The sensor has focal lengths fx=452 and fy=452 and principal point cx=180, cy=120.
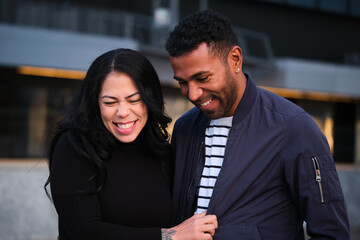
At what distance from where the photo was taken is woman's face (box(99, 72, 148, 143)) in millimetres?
2652

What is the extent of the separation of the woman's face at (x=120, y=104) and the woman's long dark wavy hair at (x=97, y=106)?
0.12 feet

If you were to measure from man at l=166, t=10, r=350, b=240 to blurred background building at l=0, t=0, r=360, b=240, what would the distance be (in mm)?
4965

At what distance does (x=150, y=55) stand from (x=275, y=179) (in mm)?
14977

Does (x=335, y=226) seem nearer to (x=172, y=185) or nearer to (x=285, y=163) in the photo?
(x=285, y=163)

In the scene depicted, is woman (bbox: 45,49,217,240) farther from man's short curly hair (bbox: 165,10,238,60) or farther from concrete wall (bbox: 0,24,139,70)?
concrete wall (bbox: 0,24,139,70)

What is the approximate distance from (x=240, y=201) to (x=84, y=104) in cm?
110

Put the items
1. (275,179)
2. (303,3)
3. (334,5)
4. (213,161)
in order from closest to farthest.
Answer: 1. (275,179)
2. (213,161)
3. (303,3)
4. (334,5)

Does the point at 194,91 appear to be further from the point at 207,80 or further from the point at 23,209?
the point at 23,209

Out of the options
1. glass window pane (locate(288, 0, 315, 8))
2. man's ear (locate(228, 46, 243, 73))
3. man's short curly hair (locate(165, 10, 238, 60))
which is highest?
glass window pane (locate(288, 0, 315, 8))

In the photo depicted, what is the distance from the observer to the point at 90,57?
51.1 ft

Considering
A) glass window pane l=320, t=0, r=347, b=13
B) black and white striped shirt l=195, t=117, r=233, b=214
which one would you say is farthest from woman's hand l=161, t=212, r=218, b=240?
glass window pane l=320, t=0, r=347, b=13

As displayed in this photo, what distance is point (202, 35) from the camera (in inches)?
97.9

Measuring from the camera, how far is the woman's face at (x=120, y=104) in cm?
265

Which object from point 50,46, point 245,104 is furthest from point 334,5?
point 245,104
